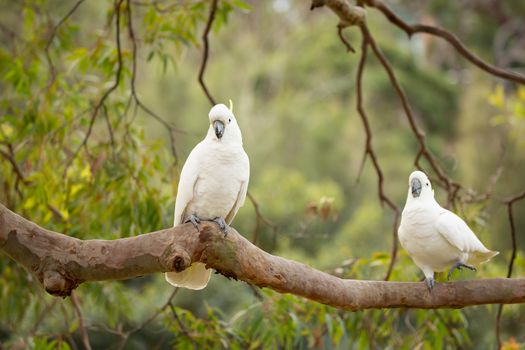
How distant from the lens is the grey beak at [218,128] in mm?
2084

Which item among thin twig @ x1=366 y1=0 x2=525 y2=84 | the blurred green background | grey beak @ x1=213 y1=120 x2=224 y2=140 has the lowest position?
the blurred green background

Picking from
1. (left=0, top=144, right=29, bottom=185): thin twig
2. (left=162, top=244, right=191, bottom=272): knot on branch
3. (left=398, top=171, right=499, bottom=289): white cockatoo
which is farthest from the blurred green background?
(left=162, top=244, right=191, bottom=272): knot on branch

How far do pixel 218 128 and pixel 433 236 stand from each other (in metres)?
0.73

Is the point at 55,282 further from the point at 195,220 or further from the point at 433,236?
the point at 433,236

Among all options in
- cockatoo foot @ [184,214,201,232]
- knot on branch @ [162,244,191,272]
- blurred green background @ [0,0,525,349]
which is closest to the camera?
knot on branch @ [162,244,191,272]

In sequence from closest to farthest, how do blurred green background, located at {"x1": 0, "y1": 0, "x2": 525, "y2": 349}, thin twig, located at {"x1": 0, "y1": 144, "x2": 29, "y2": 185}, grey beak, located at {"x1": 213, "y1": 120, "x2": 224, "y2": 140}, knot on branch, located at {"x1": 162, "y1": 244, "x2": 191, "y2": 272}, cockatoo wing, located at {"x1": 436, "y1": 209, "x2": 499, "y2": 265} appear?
knot on branch, located at {"x1": 162, "y1": 244, "x2": 191, "y2": 272}
grey beak, located at {"x1": 213, "y1": 120, "x2": 224, "y2": 140}
cockatoo wing, located at {"x1": 436, "y1": 209, "x2": 499, "y2": 265}
thin twig, located at {"x1": 0, "y1": 144, "x2": 29, "y2": 185}
blurred green background, located at {"x1": 0, "y1": 0, "x2": 525, "y2": 349}

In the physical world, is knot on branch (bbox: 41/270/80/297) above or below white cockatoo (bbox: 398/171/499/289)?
below

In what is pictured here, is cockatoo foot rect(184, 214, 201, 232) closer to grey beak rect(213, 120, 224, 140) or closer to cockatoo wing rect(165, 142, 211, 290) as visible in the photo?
cockatoo wing rect(165, 142, 211, 290)

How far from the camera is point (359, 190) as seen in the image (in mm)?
7160

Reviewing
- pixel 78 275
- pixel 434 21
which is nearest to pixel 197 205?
pixel 78 275

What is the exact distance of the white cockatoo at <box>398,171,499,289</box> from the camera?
2217 mm

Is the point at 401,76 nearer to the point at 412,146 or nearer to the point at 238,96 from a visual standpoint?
the point at 412,146

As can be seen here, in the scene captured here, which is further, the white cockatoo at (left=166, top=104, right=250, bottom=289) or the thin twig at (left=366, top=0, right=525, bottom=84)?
the thin twig at (left=366, top=0, right=525, bottom=84)

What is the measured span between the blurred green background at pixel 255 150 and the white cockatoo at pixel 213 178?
641mm
